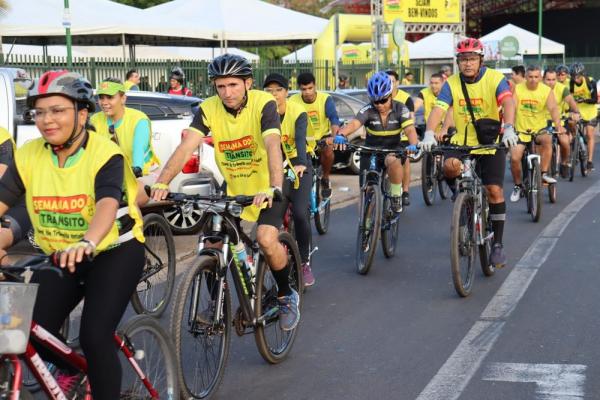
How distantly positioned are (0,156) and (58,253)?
2595mm

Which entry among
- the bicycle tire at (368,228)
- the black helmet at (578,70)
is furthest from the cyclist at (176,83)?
the bicycle tire at (368,228)

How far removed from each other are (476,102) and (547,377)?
353 cm

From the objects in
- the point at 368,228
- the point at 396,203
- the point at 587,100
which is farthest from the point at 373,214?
the point at 587,100

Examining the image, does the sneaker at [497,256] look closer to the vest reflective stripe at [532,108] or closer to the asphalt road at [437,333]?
the asphalt road at [437,333]

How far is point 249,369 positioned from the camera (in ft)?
20.8

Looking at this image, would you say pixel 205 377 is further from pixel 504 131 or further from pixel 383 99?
pixel 383 99

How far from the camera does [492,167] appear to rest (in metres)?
9.00

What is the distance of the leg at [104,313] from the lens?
4.30 metres

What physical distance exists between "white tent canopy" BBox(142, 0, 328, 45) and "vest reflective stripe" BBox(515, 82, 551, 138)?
12968mm

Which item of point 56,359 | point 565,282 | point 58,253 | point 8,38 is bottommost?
point 565,282

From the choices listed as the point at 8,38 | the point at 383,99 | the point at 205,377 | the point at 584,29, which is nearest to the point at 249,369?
the point at 205,377

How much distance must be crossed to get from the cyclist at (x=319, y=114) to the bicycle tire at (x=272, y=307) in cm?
480

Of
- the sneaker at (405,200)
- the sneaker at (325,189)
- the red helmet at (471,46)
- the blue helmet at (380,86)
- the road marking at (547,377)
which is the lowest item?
the road marking at (547,377)

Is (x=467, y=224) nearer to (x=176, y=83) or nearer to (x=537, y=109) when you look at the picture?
(x=537, y=109)
